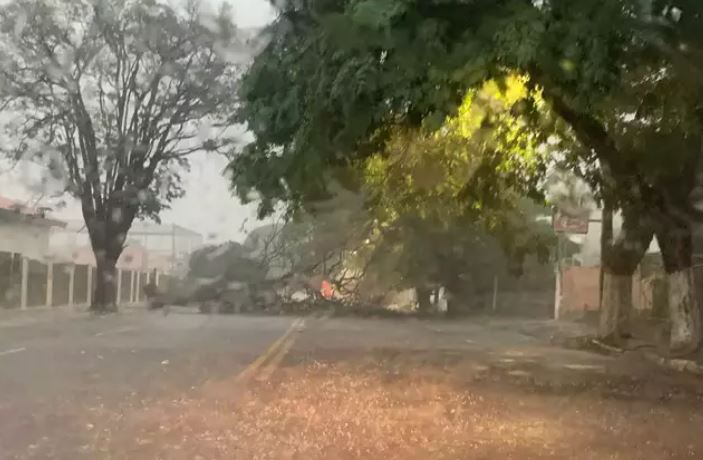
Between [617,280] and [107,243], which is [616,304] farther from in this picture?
[107,243]

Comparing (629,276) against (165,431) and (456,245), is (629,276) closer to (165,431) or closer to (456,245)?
(456,245)

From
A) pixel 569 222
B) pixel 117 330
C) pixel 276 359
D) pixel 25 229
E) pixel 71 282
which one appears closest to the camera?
pixel 276 359

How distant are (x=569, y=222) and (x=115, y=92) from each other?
350 inches

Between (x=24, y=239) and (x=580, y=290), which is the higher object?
(x=24, y=239)

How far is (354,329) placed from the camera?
1786 centimetres

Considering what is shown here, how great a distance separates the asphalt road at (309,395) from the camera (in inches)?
299

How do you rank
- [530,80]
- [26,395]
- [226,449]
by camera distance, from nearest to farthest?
1. [226,449]
2. [26,395]
3. [530,80]

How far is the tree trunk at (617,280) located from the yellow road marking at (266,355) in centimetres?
588

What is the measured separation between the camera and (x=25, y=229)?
52.9 feet

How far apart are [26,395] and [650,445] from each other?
558 centimetres

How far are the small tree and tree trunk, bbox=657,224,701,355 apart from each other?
743 centimetres

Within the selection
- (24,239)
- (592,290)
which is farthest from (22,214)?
(592,290)

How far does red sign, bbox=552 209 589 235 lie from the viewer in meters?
18.3

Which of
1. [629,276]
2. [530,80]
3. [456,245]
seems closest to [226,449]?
[530,80]
